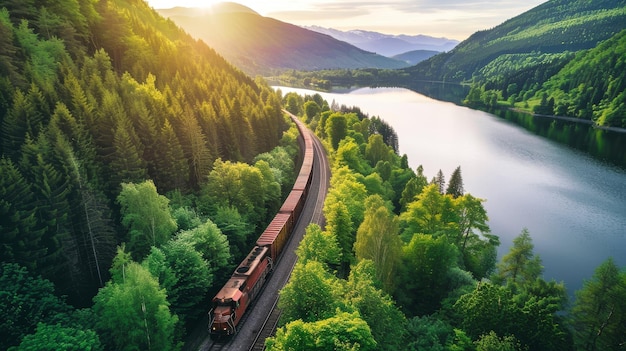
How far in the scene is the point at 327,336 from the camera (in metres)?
21.6

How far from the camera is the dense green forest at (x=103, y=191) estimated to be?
93.0ft

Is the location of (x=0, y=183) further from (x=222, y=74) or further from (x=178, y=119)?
(x=222, y=74)

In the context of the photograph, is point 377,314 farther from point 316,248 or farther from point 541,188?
point 541,188

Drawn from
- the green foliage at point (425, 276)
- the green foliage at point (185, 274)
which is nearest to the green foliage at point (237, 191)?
the green foliage at point (185, 274)

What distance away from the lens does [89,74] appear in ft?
185

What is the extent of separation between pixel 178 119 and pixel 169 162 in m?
10.1

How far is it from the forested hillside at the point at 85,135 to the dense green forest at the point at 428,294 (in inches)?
706

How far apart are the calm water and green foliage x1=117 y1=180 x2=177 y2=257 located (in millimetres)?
54745

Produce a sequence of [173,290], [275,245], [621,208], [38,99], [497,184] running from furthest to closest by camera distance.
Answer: [497,184] < [621,208] < [275,245] < [38,99] < [173,290]

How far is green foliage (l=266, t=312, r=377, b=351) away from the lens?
21547 millimetres

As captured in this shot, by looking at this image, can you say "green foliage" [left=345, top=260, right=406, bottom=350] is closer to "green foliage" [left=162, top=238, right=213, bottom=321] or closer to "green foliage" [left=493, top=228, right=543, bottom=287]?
"green foliage" [left=162, top=238, right=213, bottom=321]

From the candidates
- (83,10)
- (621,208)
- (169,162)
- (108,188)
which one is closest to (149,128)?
(169,162)

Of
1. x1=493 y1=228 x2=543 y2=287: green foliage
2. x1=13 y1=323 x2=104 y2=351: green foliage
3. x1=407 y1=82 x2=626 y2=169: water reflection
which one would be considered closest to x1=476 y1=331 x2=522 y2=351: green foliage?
x1=493 y1=228 x2=543 y2=287: green foliage

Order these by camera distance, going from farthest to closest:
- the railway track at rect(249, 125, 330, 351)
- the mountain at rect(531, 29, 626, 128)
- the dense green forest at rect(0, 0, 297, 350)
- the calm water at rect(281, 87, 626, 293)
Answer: the mountain at rect(531, 29, 626, 128)
the calm water at rect(281, 87, 626, 293)
the railway track at rect(249, 125, 330, 351)
the dense green forest at rect(0, 0, 297, 350)
